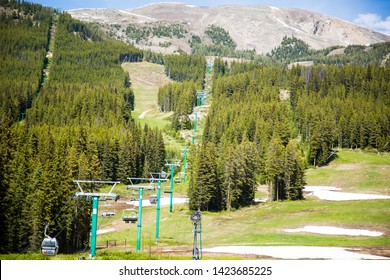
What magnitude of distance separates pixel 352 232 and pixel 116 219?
2718 centimetres

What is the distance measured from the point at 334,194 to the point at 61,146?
143ft

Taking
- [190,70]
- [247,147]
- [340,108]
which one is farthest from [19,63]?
[247,147]

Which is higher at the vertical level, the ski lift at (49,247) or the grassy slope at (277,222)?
the ski lift at (49,247)

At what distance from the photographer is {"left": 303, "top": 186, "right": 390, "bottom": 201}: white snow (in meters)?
51.5

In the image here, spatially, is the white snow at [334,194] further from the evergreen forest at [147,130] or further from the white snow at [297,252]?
the white snow at [297,252]

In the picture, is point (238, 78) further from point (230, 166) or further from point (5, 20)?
point (5, 20)

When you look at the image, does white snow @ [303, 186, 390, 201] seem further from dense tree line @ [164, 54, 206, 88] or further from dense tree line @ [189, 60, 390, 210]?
dense tree line @ [164, 54, 206, 88]

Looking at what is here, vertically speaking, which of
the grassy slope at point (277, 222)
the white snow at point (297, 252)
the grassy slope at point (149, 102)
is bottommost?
the grassy slope at point (277, 222)

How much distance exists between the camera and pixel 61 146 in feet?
232

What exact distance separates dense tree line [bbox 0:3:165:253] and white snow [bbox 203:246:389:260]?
1403 cm

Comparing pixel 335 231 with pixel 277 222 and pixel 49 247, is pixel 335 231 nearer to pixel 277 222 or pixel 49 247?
pixel 277 222

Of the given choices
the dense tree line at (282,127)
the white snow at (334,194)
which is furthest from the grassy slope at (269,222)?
the dense tree line at (282,127)

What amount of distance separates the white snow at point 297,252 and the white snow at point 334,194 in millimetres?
23133

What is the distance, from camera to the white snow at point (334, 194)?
5152cm
